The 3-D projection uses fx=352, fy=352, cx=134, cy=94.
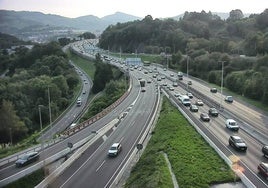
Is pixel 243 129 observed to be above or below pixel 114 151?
above

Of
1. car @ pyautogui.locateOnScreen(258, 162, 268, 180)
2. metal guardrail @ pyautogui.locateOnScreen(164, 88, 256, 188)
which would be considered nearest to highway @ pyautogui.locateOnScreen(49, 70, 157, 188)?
metal guardrail @ pyautogui.locateOnScreen(164, 88, 256, 188)

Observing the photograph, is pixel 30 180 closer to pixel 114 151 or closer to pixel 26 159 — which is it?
pixel 26 159

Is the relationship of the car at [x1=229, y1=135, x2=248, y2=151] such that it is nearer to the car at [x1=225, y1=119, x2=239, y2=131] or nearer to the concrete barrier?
the car at [x1=225, y1=119, x2=239, y2=131]

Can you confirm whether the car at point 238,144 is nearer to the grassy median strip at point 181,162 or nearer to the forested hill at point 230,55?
the grassy median strip at point 181,162

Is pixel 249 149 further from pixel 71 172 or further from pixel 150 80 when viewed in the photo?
pixel 150 80

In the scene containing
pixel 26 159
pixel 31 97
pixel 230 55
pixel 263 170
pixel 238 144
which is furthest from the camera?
pixel 230 55

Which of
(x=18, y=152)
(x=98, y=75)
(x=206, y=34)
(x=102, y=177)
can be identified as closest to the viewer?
(x=102, y=177)

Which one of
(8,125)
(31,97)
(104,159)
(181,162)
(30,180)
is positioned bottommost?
(8,125)

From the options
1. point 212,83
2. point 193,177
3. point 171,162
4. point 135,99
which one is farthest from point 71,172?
point 212,83

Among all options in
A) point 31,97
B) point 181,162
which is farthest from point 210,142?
point 31,97
